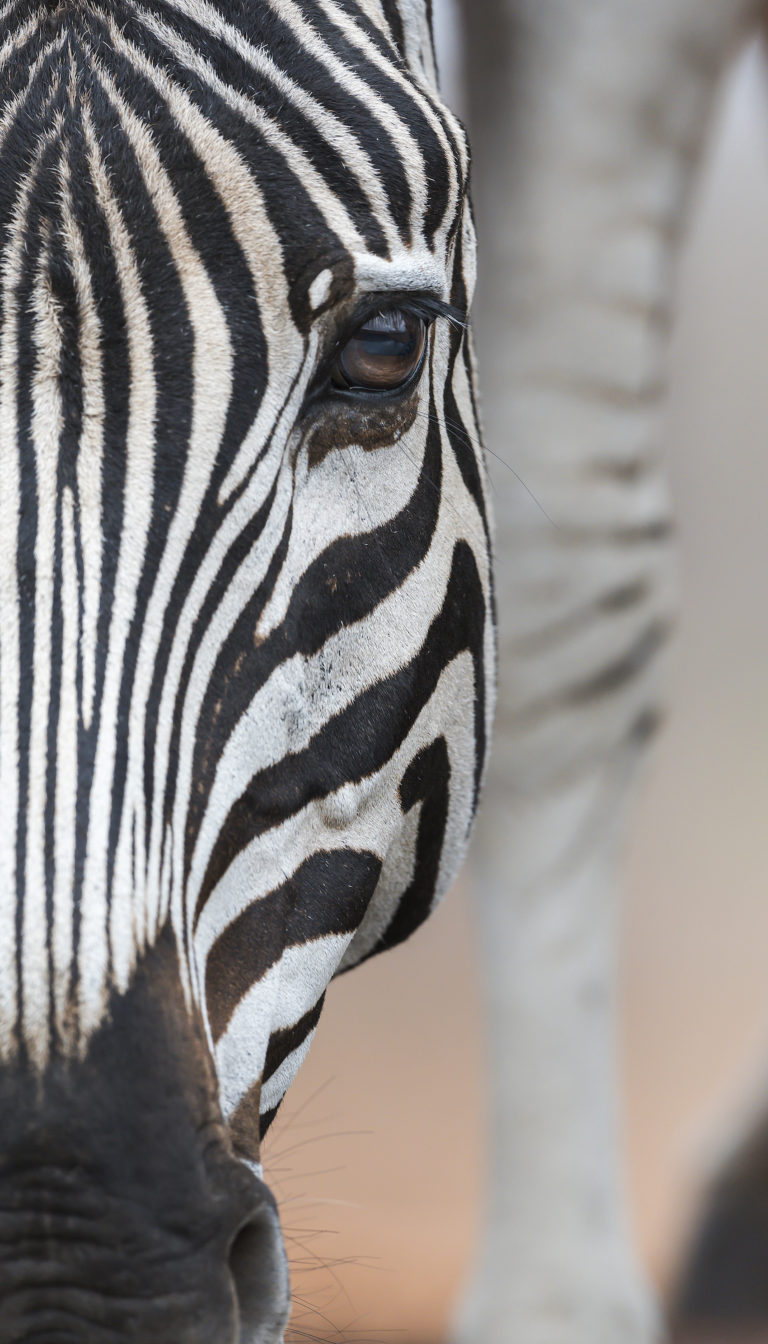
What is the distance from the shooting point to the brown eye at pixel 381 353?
168cm

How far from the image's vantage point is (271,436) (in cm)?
161

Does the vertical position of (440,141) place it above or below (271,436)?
above

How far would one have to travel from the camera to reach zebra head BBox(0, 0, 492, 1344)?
49.9 inches

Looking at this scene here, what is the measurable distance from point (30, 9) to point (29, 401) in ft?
1.77

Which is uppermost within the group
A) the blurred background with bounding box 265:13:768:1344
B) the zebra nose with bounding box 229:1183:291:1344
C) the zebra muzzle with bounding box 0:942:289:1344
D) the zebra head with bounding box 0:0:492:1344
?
the zebra head with bounding box 0:0:492:1344

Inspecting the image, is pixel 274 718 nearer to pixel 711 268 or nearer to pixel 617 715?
pixel 617 715

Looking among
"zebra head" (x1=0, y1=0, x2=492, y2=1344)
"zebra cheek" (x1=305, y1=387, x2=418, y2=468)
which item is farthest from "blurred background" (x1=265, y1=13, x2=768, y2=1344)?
"zebra cheek" (x1=305, y1=387, x2=418, y2=468)

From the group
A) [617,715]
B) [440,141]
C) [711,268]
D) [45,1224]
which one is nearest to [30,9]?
[440,141]

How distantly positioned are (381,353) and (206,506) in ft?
1.07

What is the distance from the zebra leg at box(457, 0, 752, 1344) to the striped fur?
1.69 meters

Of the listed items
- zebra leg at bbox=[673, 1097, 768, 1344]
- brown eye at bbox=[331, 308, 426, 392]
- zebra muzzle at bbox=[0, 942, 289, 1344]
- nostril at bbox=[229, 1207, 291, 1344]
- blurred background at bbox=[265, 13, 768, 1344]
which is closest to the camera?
zebra muzzle at bbox=[0, 942, 289, 1344]

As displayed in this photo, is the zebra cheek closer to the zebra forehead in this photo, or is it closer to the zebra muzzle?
the zebra forehead

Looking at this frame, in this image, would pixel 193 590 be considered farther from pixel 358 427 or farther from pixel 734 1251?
pixel 734 1251

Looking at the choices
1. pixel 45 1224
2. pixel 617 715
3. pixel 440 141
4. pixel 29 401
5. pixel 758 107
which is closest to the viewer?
pixel 45 1224
